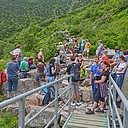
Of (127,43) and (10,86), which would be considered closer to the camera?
(10,86)

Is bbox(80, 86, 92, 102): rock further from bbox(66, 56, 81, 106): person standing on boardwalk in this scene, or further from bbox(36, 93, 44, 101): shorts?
bbox(36, 93, 44, 101): shorts

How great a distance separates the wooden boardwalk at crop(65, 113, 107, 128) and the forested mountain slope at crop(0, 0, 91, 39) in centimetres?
6230

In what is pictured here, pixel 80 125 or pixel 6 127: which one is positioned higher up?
pixel 80 125

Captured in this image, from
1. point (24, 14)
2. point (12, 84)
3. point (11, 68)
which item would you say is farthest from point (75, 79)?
point (24, 14)

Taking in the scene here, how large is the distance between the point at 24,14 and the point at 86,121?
93.1 meters

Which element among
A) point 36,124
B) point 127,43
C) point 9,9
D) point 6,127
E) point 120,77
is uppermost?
point 9,9

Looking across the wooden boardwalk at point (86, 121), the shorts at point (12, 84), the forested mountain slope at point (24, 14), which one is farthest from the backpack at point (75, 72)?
the forested mountain slope at point (24, 14)

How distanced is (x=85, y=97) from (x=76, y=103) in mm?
1393

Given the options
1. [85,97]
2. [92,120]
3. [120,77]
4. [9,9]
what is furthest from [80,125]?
[9,9]

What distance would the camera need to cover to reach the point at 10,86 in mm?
9695

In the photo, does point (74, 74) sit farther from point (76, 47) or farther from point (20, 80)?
point (76, 47)

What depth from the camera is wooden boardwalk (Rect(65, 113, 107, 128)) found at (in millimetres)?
6098

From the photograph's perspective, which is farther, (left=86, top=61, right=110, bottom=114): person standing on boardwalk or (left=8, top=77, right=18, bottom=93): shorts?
(left=8, top=77, right=18, bottom=93): shorts

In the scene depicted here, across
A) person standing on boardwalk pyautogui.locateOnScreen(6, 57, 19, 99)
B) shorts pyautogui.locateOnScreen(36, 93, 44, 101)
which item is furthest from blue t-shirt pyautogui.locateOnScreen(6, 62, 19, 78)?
shorts pyautogui.locateOnScreen(36, 93, 44, 101)
